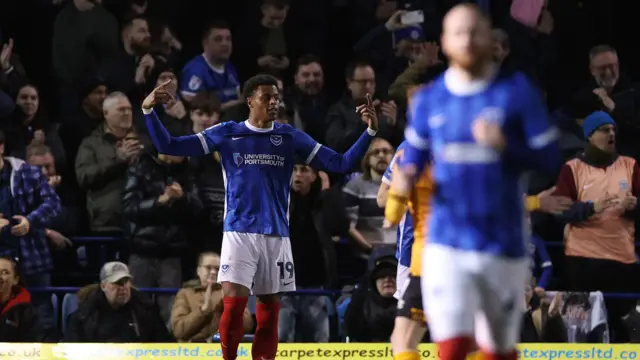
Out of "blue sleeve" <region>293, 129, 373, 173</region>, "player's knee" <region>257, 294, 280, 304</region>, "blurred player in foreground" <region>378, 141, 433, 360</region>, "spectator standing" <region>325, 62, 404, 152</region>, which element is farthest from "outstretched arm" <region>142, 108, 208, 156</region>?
"spectator standing" <region>325, 62, 404, 152</region>

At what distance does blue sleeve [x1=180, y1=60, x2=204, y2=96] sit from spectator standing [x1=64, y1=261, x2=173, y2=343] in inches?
92.2

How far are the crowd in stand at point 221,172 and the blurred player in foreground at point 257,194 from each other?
1982 mm

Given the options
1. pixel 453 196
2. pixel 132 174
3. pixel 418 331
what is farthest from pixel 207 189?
pixel 453 196

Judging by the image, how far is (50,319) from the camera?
11.0 meters

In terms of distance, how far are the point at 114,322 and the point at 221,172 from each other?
174cm

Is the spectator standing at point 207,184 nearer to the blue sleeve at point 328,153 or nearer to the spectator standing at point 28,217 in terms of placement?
the spectator standing at point 28,217

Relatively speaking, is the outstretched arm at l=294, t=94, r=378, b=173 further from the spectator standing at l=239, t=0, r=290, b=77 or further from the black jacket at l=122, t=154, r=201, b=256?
the spectator standing at l=239, t=0, r=290, b=77

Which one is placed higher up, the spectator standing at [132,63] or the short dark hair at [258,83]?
the spectator standing at [132,63]

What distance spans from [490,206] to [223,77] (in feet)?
24.0

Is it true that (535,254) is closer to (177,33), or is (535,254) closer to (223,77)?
(223,77)

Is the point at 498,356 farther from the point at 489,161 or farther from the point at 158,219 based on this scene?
the point at 158,219

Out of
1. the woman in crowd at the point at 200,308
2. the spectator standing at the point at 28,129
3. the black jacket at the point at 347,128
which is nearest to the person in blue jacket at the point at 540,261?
the black jacket at the point at 347,128

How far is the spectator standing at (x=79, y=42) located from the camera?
12.3m

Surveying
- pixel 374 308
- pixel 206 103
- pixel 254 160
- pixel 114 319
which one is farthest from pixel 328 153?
pixel 206 103
